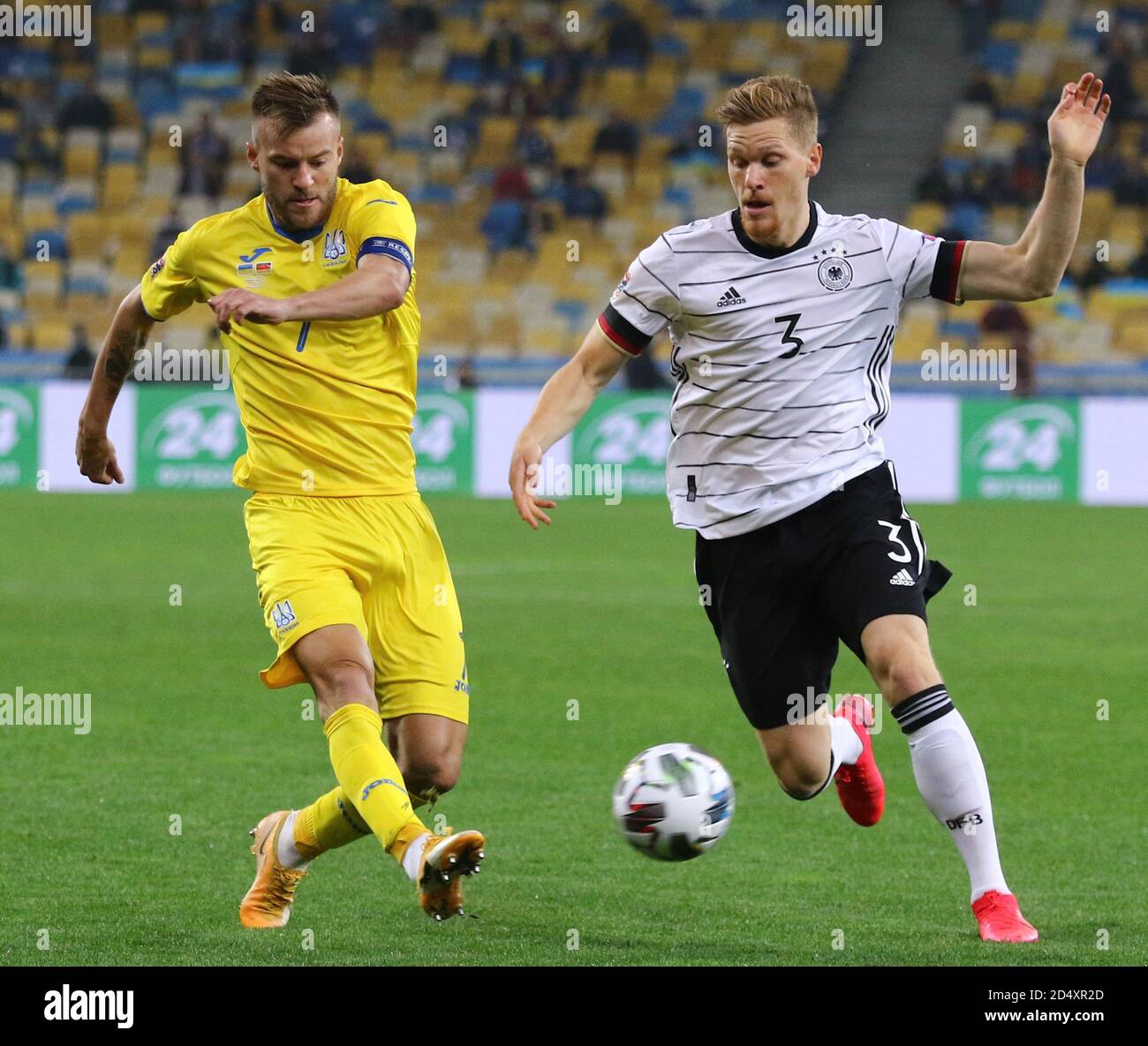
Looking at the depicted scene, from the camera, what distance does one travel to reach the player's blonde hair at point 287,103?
5.25 meters

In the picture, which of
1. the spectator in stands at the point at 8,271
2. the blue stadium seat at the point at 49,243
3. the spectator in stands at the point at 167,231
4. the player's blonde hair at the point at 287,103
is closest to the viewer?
the player's blonde hair at the point at 287,103

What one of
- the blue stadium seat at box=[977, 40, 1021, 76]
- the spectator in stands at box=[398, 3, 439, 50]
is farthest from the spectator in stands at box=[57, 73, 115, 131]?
the blue stadium seat at box=[977, 40, 1021, 76]

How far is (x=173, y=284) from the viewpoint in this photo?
5773mm

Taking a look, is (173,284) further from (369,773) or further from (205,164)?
(205,164)

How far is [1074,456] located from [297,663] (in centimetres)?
1693

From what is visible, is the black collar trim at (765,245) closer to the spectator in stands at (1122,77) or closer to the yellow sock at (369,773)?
the yellow sock at (369,773)

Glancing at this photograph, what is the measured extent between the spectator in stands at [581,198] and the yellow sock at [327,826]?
23185mm

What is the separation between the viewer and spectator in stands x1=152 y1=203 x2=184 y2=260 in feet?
84.6

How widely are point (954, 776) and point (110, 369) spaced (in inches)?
109

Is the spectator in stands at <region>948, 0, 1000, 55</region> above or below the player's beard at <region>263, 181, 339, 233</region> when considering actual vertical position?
above

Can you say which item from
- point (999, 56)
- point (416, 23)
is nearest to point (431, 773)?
point (999, 56)

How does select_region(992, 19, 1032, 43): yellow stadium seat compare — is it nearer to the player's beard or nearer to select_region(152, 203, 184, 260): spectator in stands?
select_region(152, 203, 184, 260): spectator in stands

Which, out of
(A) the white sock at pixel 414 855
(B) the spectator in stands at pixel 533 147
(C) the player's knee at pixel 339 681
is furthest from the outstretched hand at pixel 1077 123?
(B) the spectator in stands at pixel 533 147

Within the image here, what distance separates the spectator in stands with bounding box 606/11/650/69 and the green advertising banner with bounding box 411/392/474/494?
10563 millimetres
